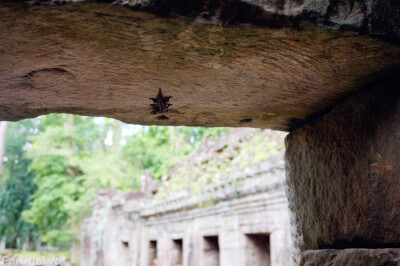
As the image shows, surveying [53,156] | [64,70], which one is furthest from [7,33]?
[53,156]

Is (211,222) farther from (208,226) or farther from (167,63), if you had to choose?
(167,63)

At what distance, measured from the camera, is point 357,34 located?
100 cm

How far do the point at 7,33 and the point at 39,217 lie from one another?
15.5m

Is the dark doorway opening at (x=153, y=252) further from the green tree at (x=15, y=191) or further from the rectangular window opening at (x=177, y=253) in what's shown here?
the green tree at (x=15, y=191)

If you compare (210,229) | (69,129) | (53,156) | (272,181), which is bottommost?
(210,229)

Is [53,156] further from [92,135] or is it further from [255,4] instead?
[255,4]

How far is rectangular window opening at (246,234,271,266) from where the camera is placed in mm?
5383

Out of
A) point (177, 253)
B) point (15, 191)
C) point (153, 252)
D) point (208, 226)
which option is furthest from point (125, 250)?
point (15, 191)

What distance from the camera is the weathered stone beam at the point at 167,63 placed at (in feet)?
3.07

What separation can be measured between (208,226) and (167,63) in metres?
5.65

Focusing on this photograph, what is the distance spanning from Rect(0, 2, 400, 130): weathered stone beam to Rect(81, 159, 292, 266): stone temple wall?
3219 mm

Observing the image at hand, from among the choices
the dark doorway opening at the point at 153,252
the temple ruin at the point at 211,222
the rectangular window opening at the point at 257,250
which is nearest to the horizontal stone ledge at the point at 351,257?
the temple ruin at the point at 211,222

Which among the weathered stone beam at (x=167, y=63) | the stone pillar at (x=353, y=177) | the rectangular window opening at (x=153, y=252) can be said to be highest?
the weathered stone beam at (x=167, y=63)

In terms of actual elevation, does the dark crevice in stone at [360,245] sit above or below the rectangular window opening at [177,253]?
above
